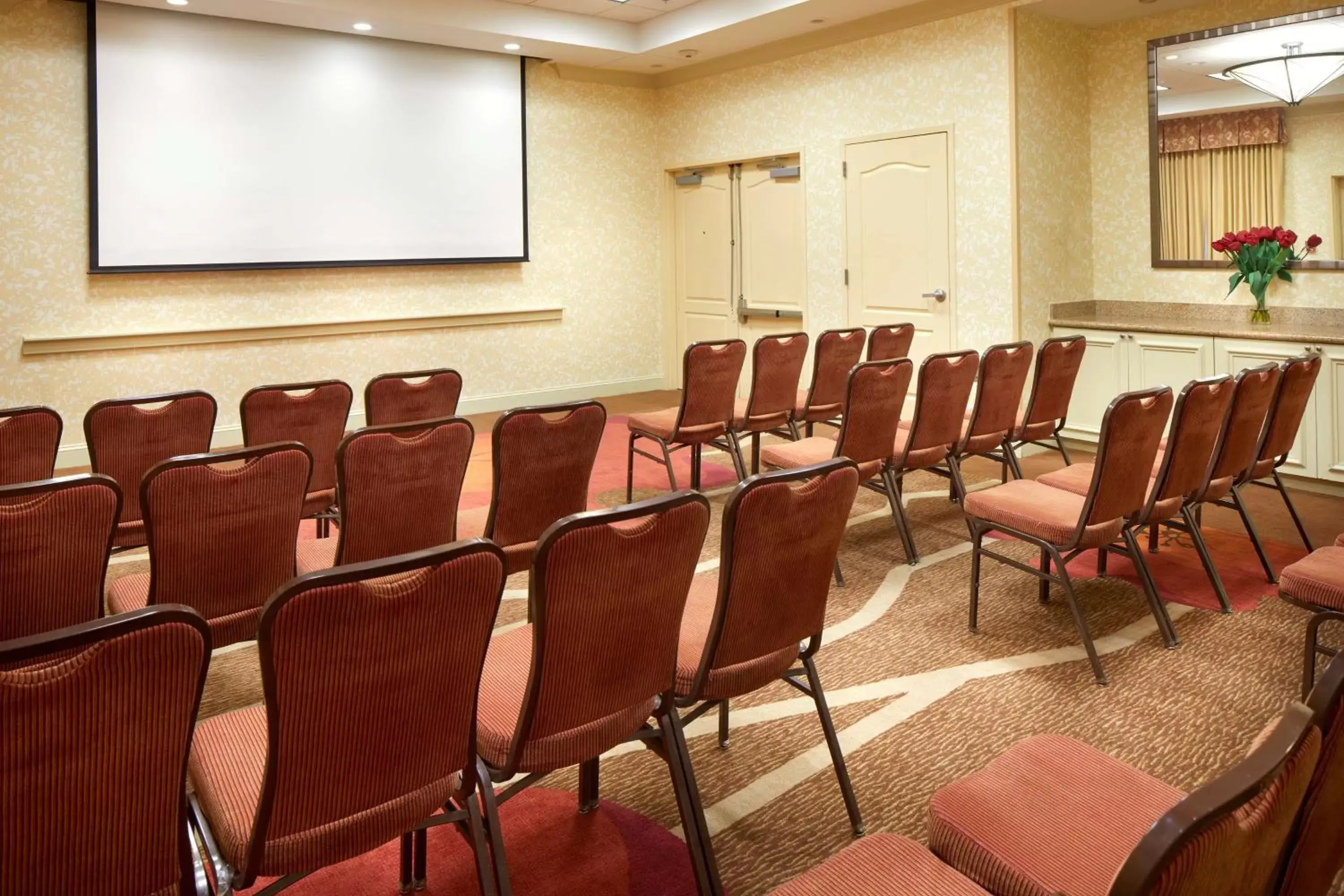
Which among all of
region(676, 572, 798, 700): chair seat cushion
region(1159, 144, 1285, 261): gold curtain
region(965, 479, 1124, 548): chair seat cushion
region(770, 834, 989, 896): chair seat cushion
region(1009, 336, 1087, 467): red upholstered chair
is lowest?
region(770, 834, 989, 896): chair seat cushion

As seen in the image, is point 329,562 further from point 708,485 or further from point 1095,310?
point 1095,310

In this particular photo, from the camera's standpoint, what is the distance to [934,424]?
4.23m

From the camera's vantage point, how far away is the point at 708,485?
18.9 ft

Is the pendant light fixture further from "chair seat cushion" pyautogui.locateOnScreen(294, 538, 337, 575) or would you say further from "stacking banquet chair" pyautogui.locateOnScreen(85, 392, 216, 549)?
"stacking banquet chair" pyautogui.locateOnScreen(85, 392, 216, 549)

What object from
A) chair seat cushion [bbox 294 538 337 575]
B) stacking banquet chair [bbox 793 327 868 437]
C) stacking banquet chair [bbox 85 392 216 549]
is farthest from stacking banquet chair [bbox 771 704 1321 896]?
stacking banquet chair [bbox 793 327 868 437]

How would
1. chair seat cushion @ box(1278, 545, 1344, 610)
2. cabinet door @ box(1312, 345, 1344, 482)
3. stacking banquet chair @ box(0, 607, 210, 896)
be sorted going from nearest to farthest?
stacking banquet chair @ box(0, 607, 210, 896) < chair seat cushion @ box(1278, 545, 1344, 610) < cabinet door @ box(1312, 345, 1344, 482)

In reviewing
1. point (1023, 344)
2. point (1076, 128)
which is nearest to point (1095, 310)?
point (1076, 128)

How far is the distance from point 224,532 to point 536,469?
0.91 metres

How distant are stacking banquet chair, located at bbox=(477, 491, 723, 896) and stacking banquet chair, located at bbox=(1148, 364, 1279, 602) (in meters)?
2.43

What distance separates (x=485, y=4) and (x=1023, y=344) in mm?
5020

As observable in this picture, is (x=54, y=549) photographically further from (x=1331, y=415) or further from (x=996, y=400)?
(x=1331, y=415)

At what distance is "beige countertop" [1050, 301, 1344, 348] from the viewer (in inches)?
213

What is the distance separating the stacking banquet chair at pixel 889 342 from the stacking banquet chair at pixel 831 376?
0.22 ft

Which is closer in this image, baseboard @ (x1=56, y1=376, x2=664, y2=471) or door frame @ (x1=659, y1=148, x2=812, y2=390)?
baseboard @ (x1=56, y1=376, x2=664, y2=471)
